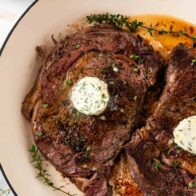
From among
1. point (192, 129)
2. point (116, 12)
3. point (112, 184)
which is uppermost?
point (116, 12)

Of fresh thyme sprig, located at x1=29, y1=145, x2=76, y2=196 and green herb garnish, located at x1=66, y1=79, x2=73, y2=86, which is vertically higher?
green herb garnish, located at x1=66, y1=79, x2=73, y2=86

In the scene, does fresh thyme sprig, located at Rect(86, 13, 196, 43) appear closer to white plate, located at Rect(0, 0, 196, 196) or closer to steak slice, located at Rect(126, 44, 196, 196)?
white plate, located at Rect(0, 0, 196, 196)

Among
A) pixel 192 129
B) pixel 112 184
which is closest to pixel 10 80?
pixel 112 184

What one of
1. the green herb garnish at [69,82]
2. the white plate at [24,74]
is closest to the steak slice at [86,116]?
the green herb garnish at [69,82]

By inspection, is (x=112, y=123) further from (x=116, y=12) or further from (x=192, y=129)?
(x=116, y=12)

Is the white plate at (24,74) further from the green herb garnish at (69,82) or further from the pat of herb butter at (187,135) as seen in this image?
the pat of herb butter at (187,135)

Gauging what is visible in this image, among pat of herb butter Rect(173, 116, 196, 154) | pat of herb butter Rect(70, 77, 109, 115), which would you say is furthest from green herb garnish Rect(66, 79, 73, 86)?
pat of herb butter Rect(173, 116, 196, 154)

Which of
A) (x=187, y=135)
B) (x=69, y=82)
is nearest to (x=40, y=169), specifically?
(x=69, y=82)
